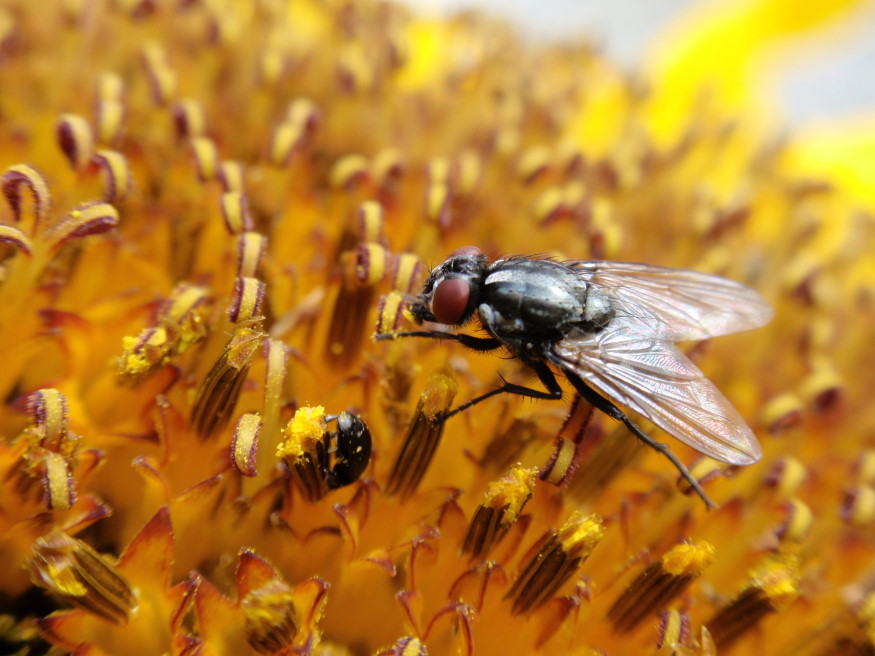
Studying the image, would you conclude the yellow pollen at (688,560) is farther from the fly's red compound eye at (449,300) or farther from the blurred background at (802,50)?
the blurred background at (802,50)

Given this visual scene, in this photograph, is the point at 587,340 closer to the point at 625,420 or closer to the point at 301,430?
the point at 625,420

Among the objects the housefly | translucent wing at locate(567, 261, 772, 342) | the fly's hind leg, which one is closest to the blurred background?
translucent wing at locate(567, 261, 772, 342)

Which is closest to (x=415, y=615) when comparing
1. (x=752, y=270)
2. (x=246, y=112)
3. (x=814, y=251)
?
(x=246, y=112)

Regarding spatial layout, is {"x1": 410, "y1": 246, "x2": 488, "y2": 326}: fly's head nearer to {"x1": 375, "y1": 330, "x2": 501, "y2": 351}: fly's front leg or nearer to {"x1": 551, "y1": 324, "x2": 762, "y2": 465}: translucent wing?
{"x1": 375, "y1": 330, "x2": 501, "y2": 351}: fly's front leg

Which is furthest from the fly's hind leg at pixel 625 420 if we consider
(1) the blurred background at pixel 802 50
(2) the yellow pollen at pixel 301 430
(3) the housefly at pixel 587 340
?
(1) the blurred background at pixel 802 50

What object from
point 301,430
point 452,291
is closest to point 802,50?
point 452,291
